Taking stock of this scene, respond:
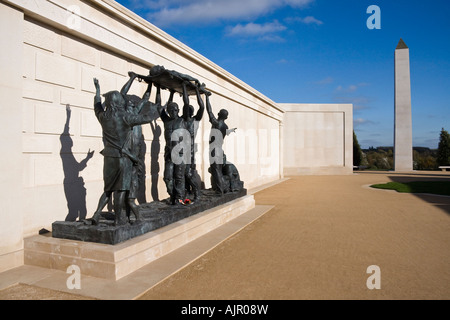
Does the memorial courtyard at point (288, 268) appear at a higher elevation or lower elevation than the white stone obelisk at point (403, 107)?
lower

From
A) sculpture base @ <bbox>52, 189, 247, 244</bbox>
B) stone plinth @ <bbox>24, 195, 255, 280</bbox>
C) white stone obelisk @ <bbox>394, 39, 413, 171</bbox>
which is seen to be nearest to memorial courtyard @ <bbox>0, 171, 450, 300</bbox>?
stone plinth @ <bbox>24, 195, 255, 280</bbox>

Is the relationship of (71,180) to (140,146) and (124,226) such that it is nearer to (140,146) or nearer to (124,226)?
(140,146)

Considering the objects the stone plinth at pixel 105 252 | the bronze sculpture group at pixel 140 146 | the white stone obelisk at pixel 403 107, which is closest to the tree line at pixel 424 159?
the white stone obelisk at pixel 403 107

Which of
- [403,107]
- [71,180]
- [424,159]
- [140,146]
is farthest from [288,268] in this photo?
[424,159]

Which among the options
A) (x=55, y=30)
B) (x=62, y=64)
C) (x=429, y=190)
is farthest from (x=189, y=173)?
(x=429, y=190)

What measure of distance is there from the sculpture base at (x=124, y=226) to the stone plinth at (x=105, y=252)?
0.09m

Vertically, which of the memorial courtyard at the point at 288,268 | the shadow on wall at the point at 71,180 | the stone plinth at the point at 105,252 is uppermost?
the shadow on wall at the point at 71,180

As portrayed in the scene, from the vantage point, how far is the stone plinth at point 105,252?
426 centimetres

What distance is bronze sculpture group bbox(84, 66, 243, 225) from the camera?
16.2ft

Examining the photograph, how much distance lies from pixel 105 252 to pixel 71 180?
2.71 meters

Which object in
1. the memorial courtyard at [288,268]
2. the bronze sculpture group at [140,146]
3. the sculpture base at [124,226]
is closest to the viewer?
the memorial courtyard at [288,268]

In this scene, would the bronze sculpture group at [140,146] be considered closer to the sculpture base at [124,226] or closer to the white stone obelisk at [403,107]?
the sculpture base at [124,226]

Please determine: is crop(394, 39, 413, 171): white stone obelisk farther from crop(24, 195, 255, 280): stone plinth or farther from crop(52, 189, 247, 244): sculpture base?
crop(24, 195, 255, 280): stone plinth
